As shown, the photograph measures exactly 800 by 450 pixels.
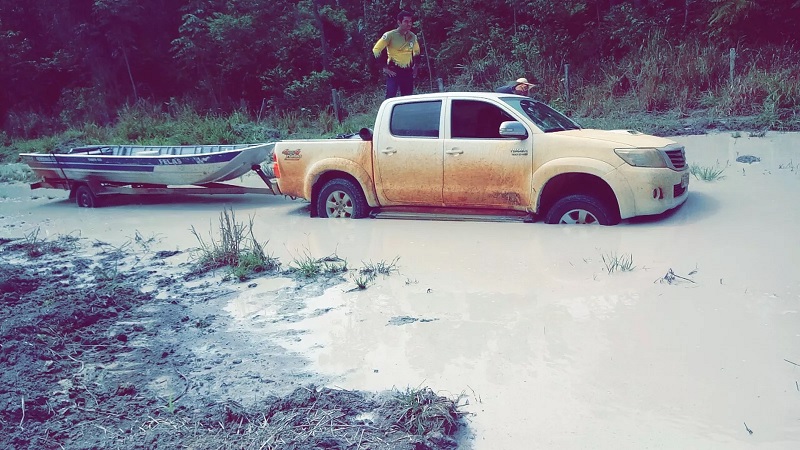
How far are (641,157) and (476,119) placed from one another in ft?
6.33

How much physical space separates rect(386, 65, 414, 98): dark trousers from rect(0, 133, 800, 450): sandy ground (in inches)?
121

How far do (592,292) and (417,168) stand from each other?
323 centimetres

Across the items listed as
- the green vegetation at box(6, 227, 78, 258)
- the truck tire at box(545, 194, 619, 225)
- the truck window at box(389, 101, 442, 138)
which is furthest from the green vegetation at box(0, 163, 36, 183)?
the truck tire at box(545, 194, 619, 225)

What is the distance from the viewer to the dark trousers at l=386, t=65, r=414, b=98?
10.9 m

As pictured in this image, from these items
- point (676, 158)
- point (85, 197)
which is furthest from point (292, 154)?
point (85, 197)

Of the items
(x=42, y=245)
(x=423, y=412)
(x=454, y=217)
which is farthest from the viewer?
(x=42, y=245)

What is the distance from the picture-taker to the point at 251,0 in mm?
23391

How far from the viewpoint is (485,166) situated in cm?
779

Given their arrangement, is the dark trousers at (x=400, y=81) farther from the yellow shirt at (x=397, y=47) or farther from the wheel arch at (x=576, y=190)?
the wheel arch at (x=576, y=190)

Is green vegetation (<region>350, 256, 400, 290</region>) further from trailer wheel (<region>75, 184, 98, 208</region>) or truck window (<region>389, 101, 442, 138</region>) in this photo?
trailer wheel (<region>75, 184, 98, 208</region>)

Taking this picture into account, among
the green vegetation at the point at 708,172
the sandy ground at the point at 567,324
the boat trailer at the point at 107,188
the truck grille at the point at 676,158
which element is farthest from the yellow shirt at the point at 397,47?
the truck grille at the point at 676,158

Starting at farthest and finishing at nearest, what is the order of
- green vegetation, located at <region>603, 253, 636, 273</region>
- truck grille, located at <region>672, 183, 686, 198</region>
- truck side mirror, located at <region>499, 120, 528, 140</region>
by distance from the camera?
truck side mirror, located at <region>499, 120, 528, 140</region> < truck grille, located at <region>672, 183, 686, 198</region> < green vegetation, located at <region>603, 253, 636, 273</region>

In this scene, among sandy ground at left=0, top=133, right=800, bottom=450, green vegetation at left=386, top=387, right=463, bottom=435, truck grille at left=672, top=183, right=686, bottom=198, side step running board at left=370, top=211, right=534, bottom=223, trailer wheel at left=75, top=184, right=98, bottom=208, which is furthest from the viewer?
trailer wheel at left=75, top=184, right=98, bottom=208

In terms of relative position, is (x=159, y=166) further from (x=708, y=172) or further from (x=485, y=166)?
(x=708, y=172)
